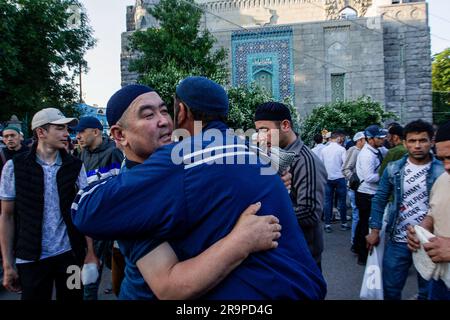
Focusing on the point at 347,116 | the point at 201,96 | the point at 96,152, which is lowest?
the point at 96,152

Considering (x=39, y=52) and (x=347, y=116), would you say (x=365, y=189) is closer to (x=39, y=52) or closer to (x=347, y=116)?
(x=347, y=116)

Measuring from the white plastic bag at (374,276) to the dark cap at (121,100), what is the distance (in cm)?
260

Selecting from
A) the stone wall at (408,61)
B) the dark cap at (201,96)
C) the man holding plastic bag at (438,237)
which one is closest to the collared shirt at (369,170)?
the man holding plastic bag at (438,237)

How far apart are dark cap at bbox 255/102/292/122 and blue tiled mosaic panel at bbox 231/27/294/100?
17.7m

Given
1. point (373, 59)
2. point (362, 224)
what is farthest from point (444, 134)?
point (373, 59)

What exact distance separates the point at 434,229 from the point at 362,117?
14.8 metres

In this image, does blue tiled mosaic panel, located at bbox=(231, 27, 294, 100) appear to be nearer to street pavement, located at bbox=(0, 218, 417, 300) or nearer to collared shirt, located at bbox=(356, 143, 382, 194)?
street pavement, located at bbox=(0, 218, 417, 300)

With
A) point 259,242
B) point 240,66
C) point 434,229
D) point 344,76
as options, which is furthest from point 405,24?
point 259,242

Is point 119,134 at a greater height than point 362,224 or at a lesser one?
greater

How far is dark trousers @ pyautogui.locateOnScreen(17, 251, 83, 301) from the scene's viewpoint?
287 cm

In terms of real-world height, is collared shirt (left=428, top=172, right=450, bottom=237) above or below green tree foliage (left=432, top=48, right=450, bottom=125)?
below

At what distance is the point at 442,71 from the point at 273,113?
1367 inches

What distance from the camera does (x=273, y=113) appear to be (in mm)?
3045

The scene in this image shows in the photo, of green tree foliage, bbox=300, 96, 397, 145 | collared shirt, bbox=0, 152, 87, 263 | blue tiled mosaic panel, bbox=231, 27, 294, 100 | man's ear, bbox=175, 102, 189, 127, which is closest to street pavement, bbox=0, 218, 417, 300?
collared shirt, bbox=0, 152, 87, 263
